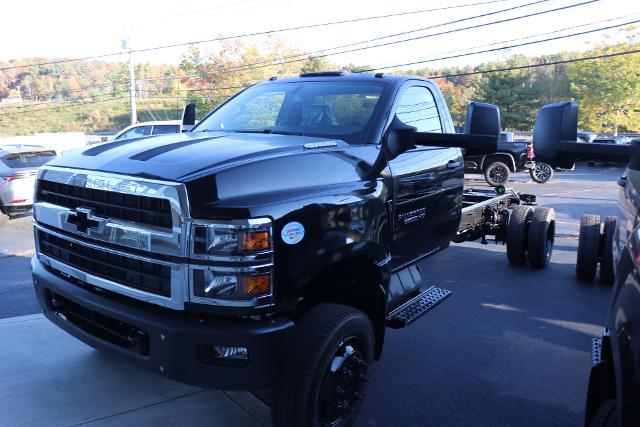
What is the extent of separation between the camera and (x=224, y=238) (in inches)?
93.9

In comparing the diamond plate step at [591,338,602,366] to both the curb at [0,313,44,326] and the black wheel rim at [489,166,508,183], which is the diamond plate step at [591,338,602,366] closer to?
the curb at [0,313,44,326]

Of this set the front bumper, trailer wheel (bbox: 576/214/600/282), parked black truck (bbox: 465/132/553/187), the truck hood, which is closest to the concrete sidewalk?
the front bumper

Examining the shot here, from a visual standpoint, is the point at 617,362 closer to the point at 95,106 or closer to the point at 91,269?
the point at 91,269

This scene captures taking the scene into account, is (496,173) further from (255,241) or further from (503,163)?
(255,241)

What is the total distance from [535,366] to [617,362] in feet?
8.58

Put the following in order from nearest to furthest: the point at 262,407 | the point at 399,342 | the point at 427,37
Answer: the point at 262,407, the point at 399,342, the point at 427,37

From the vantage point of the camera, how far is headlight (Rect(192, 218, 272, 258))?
2381mm

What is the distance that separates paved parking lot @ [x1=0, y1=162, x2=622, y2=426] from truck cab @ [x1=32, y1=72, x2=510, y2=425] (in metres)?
0.58

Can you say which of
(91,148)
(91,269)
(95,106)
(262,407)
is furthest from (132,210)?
(95,106)

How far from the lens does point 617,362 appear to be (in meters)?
1.79

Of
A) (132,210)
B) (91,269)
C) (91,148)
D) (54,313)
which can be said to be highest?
(91,148)

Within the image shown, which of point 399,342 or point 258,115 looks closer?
point 258,115

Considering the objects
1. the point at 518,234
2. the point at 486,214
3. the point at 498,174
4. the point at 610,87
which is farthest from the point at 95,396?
the point at 610,87

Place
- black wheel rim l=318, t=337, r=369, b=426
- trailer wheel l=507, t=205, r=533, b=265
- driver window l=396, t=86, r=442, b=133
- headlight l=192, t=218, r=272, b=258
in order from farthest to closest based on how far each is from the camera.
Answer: trailer wheel l=507, t=205, r=533, b=265
driver window l=396, t=86, r=442, b=133
black wheel rim l=318, t=337, r=369, b=426
headlight l=192, t=218, r=272, b=258
